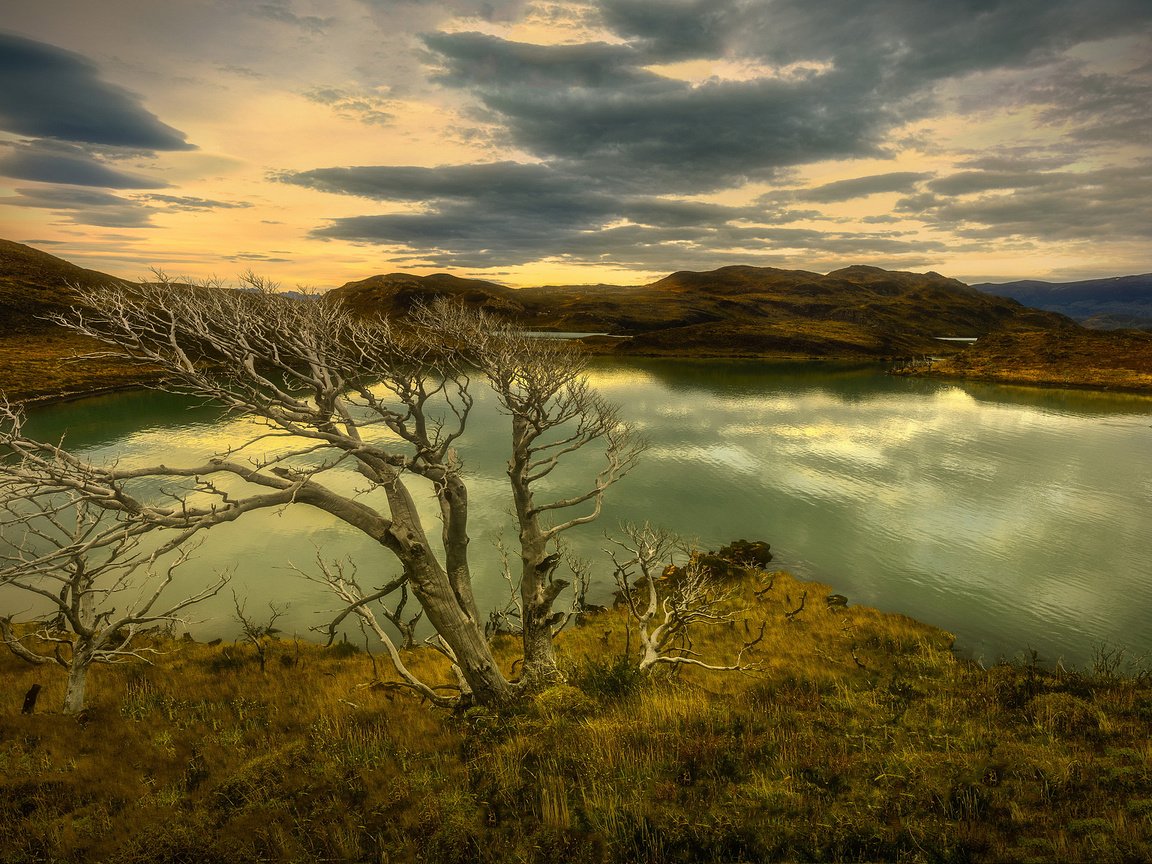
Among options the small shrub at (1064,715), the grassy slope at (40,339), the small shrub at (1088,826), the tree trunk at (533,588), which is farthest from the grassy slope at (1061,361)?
the grassy slope at (40,339)

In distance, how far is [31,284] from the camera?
414 ft

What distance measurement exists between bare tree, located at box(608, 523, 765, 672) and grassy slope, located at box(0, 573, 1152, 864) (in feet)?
8.99

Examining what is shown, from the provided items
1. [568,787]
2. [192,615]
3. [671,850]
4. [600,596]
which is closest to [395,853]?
[568,787]

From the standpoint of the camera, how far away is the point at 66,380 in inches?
2987

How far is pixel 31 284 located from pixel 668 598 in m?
181

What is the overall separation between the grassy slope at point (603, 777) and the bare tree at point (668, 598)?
2.74 meters

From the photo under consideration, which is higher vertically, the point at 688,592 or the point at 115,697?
the point at 688,592

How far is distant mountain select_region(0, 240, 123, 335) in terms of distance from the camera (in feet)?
348

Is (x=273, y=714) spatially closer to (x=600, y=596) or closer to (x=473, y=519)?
(x=600, y=596)

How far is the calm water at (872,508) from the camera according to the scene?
2434 centimetres

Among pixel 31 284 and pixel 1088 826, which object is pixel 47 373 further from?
pixel 1088 826

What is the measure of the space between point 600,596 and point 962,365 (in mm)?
118842

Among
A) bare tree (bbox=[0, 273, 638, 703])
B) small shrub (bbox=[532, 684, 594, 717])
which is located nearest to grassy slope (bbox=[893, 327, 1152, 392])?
bare tree (bbox=[0, 273, 638, 703])

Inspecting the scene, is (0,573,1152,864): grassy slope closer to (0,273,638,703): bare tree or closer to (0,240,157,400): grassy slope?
(0,273,638,703): bare tree
